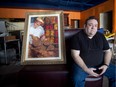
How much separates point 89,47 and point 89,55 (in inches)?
3.6

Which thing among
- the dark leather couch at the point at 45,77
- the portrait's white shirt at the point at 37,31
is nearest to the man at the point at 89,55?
the dark leather couch at the point at 45,77

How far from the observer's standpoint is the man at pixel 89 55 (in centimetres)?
171

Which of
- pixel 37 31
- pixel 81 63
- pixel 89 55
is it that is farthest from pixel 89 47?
pixel 37 31

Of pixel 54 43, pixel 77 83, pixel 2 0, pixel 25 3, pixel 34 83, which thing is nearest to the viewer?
pixel 77 83

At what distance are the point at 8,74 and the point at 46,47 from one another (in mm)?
1484

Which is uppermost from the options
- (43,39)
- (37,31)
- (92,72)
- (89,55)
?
(37,31)

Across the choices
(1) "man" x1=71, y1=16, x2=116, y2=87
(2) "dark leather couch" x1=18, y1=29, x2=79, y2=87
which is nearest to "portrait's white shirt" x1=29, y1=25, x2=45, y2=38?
(2) "dark leather couch" x1=18, y1=29, x2=79, y2=87

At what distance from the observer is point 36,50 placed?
2244mm

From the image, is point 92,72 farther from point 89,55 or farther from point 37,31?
point 37,31

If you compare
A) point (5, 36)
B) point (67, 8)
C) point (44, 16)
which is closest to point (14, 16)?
point (67, 8)

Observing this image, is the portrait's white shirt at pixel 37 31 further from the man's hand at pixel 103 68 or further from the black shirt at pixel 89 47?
the man's hand at pixel 103 68

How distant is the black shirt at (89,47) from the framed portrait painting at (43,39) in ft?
1.40

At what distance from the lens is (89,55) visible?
179 cm

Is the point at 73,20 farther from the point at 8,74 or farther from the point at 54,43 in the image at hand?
the point at 54,43
